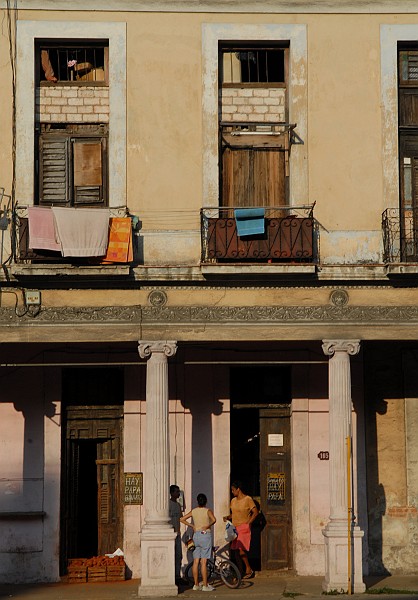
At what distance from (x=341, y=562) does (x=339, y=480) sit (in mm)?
1414

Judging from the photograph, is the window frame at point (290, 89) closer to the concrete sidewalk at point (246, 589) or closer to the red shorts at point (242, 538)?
the red shorts at point (242, 538)

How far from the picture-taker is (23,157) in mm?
23141

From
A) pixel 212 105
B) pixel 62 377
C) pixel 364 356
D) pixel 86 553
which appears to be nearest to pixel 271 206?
pixel 212 105

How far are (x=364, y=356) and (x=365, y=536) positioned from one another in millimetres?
3431

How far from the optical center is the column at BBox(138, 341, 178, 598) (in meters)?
22.3

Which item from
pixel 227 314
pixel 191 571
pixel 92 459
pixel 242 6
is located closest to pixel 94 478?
pixel 92 459

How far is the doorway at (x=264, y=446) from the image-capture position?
81.8 ft

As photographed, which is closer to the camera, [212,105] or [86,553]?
[212,105]

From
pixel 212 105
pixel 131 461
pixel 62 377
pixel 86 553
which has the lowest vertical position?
pixel 86 553

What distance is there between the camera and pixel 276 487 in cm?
2500

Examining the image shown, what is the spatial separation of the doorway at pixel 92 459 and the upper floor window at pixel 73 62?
561 centimetres

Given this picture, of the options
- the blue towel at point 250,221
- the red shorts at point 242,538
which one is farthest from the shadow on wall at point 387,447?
the blue towel at point 250,221

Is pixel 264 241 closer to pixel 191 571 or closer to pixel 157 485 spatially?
pixel 157 485

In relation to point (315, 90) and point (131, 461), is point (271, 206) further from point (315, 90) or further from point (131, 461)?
point (131, 461)
